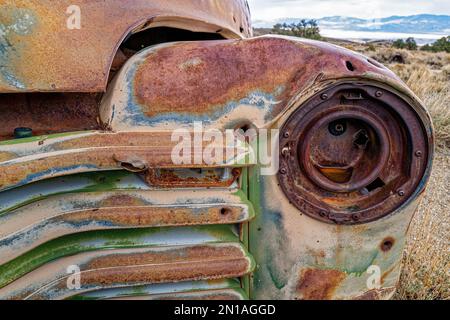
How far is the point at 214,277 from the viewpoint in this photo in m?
1.40

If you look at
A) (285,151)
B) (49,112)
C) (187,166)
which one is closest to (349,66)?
(285,151)

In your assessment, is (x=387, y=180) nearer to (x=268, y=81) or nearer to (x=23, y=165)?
(x=268, y=81)

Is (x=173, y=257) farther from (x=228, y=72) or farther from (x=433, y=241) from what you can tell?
(x=433, y=241)

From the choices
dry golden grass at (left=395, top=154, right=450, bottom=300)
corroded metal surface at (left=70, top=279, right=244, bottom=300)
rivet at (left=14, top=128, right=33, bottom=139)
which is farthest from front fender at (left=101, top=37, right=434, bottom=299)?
dry golden grass at (left=395, top=154, right=450, bottom=300)

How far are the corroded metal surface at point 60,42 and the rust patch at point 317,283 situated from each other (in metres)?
0.87

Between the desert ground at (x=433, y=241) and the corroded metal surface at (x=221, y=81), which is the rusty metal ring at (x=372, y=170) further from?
the desert ground at (x=433, y=241)

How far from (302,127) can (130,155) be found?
52 centimetres

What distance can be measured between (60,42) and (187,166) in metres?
0.48

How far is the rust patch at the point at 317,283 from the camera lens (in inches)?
60.7

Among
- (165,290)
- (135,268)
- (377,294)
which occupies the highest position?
(135,268)

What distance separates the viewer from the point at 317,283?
1552 millimetres

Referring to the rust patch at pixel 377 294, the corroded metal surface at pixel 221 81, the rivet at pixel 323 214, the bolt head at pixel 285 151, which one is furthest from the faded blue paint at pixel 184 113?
the rust patch at pixel 377 294

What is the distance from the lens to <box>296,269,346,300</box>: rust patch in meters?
1.54

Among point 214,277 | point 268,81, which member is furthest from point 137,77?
point 214,277
